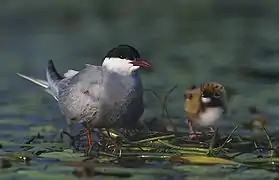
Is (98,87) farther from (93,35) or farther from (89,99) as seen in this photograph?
(93,35)

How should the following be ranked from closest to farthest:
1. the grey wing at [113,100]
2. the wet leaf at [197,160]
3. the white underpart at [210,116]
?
the wet leaf at [197,160] → the grey wing at [113,100] → the white underpart at [210,116]

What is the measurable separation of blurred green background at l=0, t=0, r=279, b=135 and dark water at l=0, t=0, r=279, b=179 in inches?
0.5

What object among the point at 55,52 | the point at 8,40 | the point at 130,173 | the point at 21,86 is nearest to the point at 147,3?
the point at 8,40

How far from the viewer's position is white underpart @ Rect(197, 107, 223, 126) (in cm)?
785

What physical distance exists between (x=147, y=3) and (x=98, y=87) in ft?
54.6

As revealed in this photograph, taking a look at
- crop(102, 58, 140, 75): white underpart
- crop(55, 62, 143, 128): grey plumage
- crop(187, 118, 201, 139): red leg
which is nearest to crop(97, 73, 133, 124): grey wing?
crop(55, 62, 143, 128): grey plumage

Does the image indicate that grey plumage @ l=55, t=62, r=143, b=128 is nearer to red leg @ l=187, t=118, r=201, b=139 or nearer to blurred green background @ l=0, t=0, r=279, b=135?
red leg @ l=187, t=118, r=201, b=139

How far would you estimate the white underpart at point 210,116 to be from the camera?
7851mm

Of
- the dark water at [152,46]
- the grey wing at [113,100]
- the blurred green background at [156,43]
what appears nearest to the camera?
the grey wing at [113,100]

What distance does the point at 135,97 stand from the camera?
7219 mm

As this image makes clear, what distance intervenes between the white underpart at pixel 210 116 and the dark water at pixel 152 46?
63 cm

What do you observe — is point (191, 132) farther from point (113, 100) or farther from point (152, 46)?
point (152, 46)

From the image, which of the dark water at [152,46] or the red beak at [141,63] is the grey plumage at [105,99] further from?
the dark water at [152,46]

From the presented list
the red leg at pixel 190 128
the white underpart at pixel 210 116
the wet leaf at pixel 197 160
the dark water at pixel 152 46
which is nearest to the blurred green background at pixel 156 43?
the dark water at pixel 152 46
